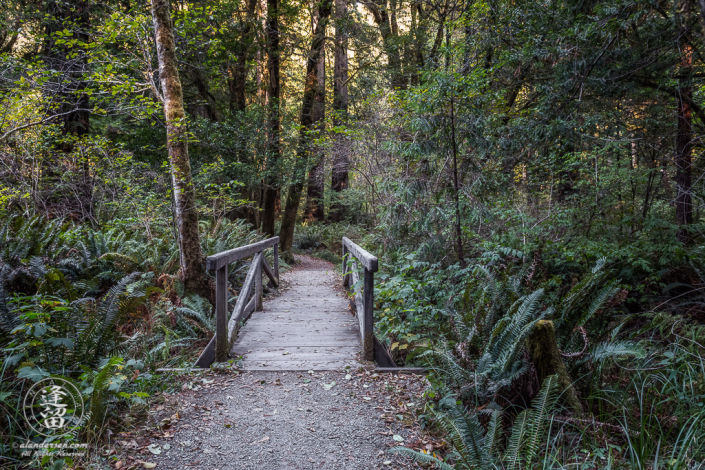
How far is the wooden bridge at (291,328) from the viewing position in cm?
405

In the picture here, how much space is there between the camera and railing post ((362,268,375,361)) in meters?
4.12

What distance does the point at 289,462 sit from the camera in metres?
2.51

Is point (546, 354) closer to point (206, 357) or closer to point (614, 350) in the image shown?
point (614, 350)

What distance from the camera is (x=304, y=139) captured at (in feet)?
41.6

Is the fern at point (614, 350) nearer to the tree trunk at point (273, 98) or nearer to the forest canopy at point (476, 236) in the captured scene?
the forest canopy at point (476, 236)

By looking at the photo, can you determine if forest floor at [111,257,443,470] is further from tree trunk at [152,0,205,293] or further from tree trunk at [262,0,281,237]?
tree trunk at [262,0,281,237]

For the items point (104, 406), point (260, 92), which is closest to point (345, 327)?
point (104, 406)

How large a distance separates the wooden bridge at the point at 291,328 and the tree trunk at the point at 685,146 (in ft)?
17.5

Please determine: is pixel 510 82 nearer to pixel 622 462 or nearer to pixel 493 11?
pixel 493 11

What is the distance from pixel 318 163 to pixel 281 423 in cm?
1124

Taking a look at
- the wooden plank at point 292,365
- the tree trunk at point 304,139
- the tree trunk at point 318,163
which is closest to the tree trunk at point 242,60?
the tree trunk at point 304,139

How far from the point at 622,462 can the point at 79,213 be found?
9922 millimetres

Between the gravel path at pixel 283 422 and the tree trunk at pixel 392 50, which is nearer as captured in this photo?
the gravel path at pixel 283 422

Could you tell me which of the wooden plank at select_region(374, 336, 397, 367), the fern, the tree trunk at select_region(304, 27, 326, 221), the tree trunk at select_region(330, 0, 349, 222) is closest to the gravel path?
the wooden plank at select_region(374, 336, 397, 367)
